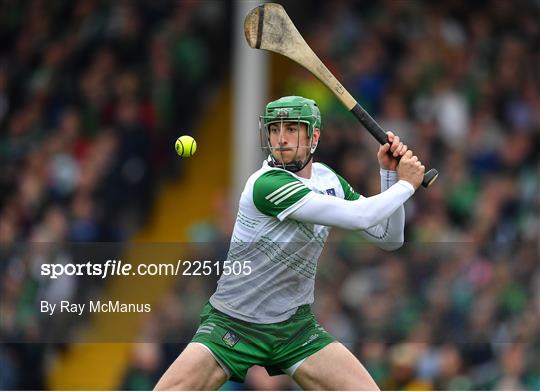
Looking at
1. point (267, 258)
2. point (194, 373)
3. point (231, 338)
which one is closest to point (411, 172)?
point (267, 258)

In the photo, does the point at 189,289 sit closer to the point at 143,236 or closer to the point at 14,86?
the point at 143,236

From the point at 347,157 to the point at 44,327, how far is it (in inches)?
122

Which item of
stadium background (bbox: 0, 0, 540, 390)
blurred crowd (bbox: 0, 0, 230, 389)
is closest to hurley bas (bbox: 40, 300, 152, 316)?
stadium background (bbox: 0, 0, 540, 390)

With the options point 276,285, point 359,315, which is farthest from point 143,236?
point 276,285

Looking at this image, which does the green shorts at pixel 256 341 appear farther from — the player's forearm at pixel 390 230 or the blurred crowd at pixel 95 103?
the blurred crowd at pixel 95 103

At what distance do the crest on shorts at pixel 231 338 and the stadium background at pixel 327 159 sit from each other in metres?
2.07

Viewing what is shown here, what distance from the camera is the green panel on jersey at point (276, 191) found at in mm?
5590

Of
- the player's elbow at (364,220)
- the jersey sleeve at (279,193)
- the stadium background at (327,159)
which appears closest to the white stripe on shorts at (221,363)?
the jersey sleeve at (279,193)

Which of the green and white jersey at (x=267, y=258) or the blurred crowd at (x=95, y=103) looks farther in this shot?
the blurred crowd at (x=95, y=103)

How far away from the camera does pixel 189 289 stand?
7605 millimetres

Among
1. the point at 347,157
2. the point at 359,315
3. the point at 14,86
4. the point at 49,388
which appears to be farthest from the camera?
the point at 14,86

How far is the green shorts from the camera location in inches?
224

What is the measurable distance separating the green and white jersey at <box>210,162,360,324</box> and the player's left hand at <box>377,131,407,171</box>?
29 centimetres

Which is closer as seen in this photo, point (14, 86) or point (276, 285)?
point (276, 285)
